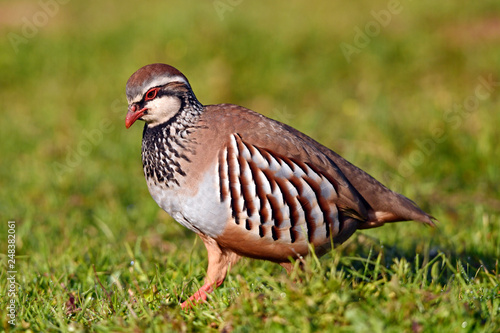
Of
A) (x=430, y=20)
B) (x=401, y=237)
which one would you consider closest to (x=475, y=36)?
(x=430, y=20)

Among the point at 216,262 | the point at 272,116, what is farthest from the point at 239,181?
the point at 272,116

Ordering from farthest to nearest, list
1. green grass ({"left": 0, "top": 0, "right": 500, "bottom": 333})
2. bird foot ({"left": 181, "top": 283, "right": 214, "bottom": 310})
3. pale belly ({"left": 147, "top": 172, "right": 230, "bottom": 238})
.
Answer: pale belly ({"left": 147, "top": 172, "right": 230, "bottom": 238}), bird foot ({"left": 181, "top": 283, "right": 214, "bottom": 310}), green grass ({"left": 0, "top": 0, "right": 500, "bottom": 333})

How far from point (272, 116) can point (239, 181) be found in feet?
16.1

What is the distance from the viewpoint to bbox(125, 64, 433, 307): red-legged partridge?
3520 mm

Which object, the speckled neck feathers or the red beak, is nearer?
the speckled neck feathers

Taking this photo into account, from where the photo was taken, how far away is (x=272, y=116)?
835 centimetres

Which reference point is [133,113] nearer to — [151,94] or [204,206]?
[151,94]

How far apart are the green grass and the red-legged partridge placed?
0.25 meters

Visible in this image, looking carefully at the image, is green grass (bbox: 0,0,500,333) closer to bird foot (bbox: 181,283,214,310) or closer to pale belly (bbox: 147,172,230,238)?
bird foot (bbox: 181,283,214,310)

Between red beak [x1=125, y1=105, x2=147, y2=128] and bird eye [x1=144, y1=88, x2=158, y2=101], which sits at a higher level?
bird eye [x1=144, y1=88, x2=158, y2=101]

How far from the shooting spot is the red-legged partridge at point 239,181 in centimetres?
352

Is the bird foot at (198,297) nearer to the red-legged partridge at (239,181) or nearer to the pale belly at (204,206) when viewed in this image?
the red-legged partridge at (239,181)

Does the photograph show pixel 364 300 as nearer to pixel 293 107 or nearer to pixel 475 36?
pixel 293 107

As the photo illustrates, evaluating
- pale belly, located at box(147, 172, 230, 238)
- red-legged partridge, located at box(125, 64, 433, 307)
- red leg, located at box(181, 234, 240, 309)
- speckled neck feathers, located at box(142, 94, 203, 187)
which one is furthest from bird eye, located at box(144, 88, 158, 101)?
red leg, located at box(181, 234, 240, 309)
